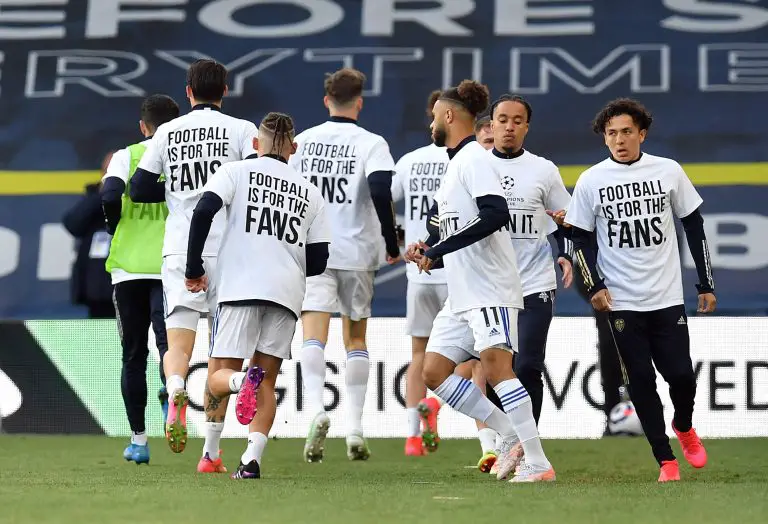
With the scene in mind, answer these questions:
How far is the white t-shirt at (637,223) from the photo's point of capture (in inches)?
284

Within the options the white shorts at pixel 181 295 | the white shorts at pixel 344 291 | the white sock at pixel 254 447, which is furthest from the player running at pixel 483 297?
the white shorts at pixel 344 291

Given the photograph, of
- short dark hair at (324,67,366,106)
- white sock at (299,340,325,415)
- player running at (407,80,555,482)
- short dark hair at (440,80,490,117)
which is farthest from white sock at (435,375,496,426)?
short dark hair at (324,67,366,106)

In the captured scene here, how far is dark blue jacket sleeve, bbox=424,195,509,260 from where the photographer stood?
22.0ft

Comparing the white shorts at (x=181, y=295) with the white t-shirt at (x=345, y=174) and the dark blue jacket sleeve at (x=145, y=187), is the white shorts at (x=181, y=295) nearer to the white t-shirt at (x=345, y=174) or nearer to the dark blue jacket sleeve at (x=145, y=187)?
the dark blue jacket sleeve at (x=145, y=187)

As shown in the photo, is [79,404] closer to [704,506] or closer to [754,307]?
[754,307]

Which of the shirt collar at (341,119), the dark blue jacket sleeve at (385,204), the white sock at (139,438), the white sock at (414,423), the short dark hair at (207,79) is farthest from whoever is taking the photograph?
the white sock at (414,423)

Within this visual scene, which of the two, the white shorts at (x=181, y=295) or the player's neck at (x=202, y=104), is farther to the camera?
the player's neck at (x=202, y=104)

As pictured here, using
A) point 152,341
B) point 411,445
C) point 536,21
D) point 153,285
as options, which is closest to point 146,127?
point 153,285

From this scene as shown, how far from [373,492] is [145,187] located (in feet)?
→ 8.18

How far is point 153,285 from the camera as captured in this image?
8.29 m

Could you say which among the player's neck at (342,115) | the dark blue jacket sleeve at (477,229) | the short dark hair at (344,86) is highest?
the short dark hair at (344,86)

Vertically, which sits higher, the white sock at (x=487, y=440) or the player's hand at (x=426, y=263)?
the player's hand at (x=426, y=263)

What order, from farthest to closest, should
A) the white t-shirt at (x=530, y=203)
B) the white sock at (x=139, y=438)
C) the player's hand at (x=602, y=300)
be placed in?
the white sock at (x=139, y=438), the white t-shirt at (x=530, y=203), the player's hand at (x=602, y=300)

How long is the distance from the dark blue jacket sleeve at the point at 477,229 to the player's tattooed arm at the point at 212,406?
1.36 meters
